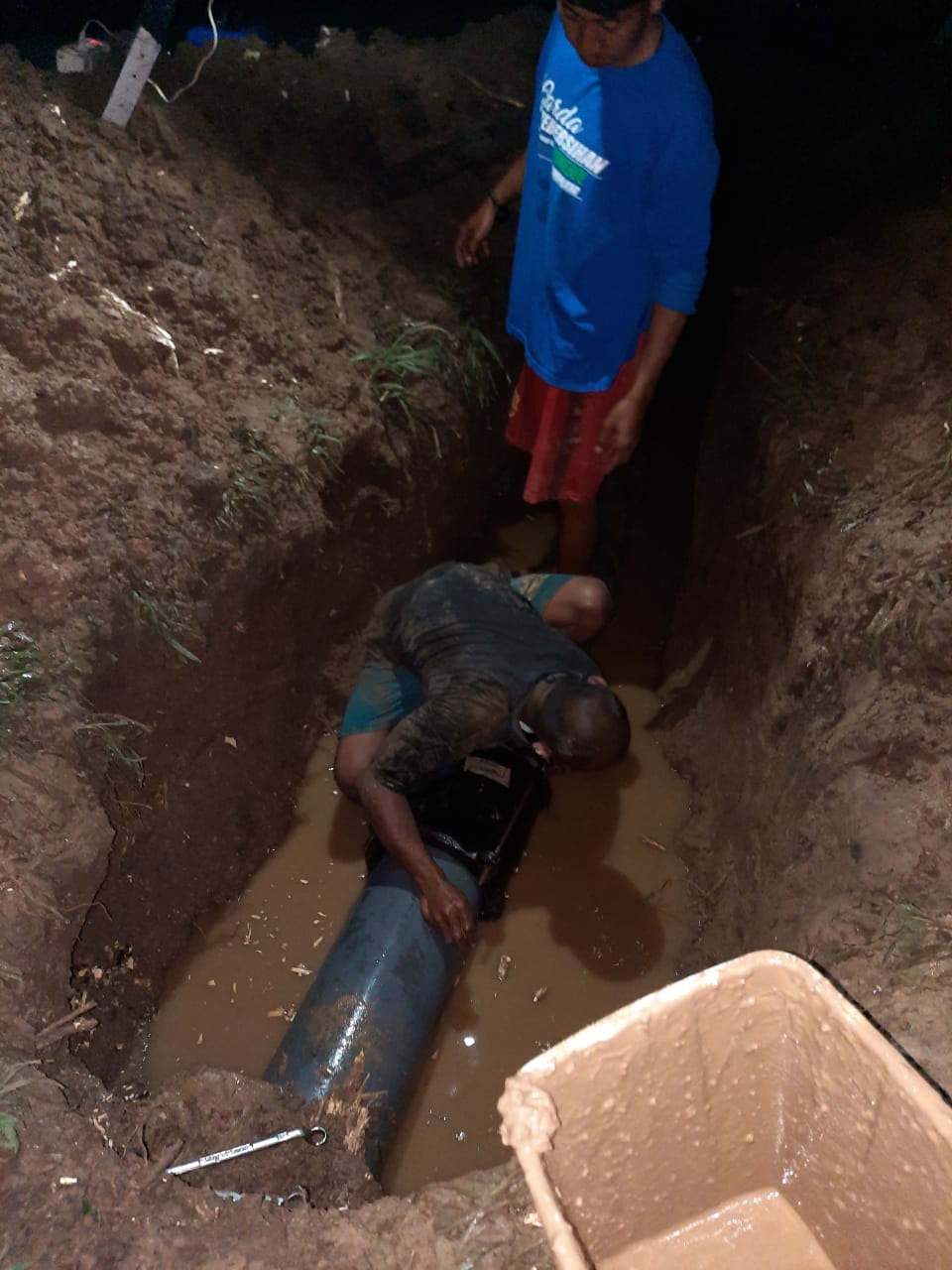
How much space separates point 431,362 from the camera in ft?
10.5

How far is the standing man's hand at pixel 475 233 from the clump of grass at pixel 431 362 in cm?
27

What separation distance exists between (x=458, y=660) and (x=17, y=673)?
3.67 ft

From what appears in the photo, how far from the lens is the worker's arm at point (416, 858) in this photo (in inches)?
91.7

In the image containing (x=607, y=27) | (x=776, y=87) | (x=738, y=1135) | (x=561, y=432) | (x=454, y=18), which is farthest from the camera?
(x=776, y=87)

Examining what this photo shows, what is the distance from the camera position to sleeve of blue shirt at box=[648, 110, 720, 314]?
218 cm

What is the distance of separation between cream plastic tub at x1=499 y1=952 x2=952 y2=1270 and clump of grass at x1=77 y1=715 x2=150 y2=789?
144 cm

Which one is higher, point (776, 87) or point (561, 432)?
point (776, 87)

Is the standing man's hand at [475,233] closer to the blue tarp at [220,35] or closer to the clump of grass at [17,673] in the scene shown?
the blue tarp at [220,35]

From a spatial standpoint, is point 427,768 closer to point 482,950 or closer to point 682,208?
point 482,950

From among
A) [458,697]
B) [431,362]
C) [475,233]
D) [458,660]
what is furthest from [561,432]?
[458,697]

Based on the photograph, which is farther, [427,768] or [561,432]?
[561,432]

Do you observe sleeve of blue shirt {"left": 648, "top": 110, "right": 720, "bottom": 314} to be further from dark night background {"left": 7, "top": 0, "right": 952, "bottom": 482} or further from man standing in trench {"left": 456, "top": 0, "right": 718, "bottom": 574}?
dark night background {"left": 7, "top": 0, "right": 952, "bottom": 482}

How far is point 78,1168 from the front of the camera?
5.13 ft

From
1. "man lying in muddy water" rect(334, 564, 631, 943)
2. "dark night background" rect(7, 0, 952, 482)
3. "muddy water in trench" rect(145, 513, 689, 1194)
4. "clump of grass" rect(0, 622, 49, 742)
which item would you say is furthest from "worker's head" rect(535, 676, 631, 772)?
"dark night background" rect(7, 0, 952, 482)
